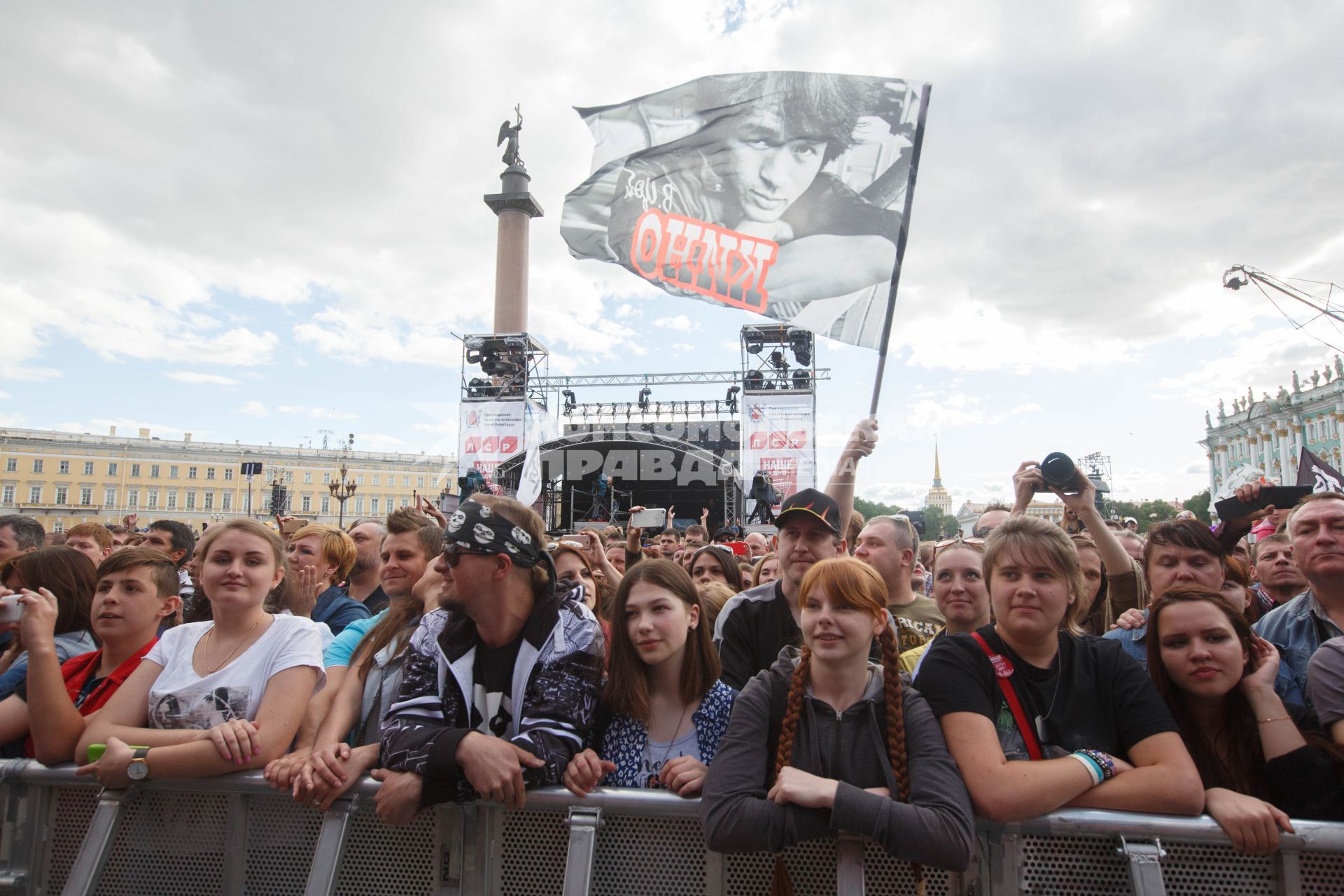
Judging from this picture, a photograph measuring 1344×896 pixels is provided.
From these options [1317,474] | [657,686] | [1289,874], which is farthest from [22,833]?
[1317,474]

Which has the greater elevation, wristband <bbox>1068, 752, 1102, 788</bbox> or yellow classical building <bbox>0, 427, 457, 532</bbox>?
yellow classical building <bbox>0, 427, 457, 532</bbox>

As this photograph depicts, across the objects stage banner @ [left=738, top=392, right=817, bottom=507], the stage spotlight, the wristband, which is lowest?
the wristband

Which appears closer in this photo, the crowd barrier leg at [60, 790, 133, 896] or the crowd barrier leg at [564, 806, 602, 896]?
the crowd barrier leg at [564, 806, 602, 896]

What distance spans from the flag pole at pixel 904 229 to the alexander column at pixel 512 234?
3223cm

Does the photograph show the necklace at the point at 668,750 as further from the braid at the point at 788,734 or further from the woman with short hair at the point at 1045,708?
the woman with short hair at the point at 1045,708

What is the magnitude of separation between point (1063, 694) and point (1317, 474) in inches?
241

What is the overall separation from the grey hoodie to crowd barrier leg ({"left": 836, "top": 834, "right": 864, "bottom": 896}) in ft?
0.20

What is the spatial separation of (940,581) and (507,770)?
2.18 m

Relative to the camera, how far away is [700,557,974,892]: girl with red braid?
6.44 feet

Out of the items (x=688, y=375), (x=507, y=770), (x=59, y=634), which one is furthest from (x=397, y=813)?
(x=688, y=375)

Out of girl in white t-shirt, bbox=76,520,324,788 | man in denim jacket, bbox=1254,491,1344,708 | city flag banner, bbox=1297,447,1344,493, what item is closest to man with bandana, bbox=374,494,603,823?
girl in white t-shirt, bbox=76,520,324,788

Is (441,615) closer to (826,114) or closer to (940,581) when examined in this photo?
(940,581)

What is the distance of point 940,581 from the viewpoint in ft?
11.6

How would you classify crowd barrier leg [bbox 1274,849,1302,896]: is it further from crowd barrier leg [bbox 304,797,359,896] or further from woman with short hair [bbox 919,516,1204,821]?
crowd barrier leg [bbox 304,797,359,896]
